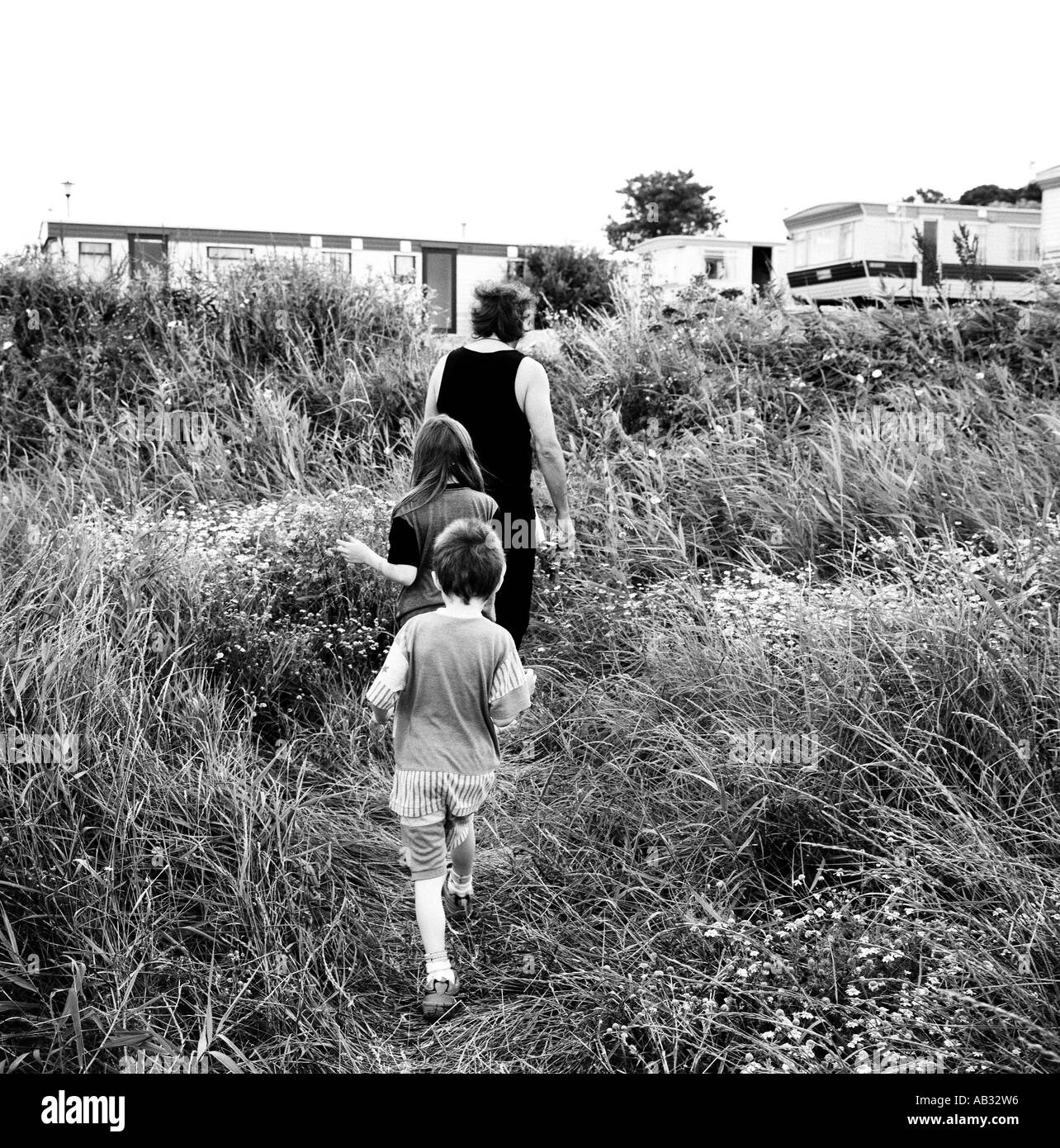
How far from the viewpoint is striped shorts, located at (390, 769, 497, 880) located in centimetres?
296

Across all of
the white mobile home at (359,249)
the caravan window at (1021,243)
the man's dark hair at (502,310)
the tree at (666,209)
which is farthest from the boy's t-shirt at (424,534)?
the tree at (666,209)

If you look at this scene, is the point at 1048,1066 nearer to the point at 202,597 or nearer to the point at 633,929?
the point at 633,929

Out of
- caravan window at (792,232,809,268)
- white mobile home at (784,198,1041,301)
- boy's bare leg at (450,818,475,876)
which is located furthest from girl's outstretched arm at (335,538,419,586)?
caravan window at (792,232,809,268)

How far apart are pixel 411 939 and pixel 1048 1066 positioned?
1.68 metres

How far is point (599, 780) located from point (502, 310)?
5.35 ft

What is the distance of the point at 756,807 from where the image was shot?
323 centimetres

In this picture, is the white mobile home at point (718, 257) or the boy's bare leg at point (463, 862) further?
the white mobile home at point (718, 257)

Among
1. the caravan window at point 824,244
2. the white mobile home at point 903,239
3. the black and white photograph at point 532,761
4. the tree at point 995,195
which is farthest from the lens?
the tree at point 995,195

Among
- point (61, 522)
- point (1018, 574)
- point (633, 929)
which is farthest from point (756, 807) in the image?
point (61, 522)

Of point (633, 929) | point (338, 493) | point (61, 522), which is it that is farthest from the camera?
point (338, 493)

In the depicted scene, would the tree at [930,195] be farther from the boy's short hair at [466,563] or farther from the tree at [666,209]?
the boy's short hair at [466,563]

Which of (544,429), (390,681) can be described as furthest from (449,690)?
(544,429)

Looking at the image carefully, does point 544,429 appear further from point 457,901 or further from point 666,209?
point 666,209

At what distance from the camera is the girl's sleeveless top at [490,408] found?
392 centimetres
